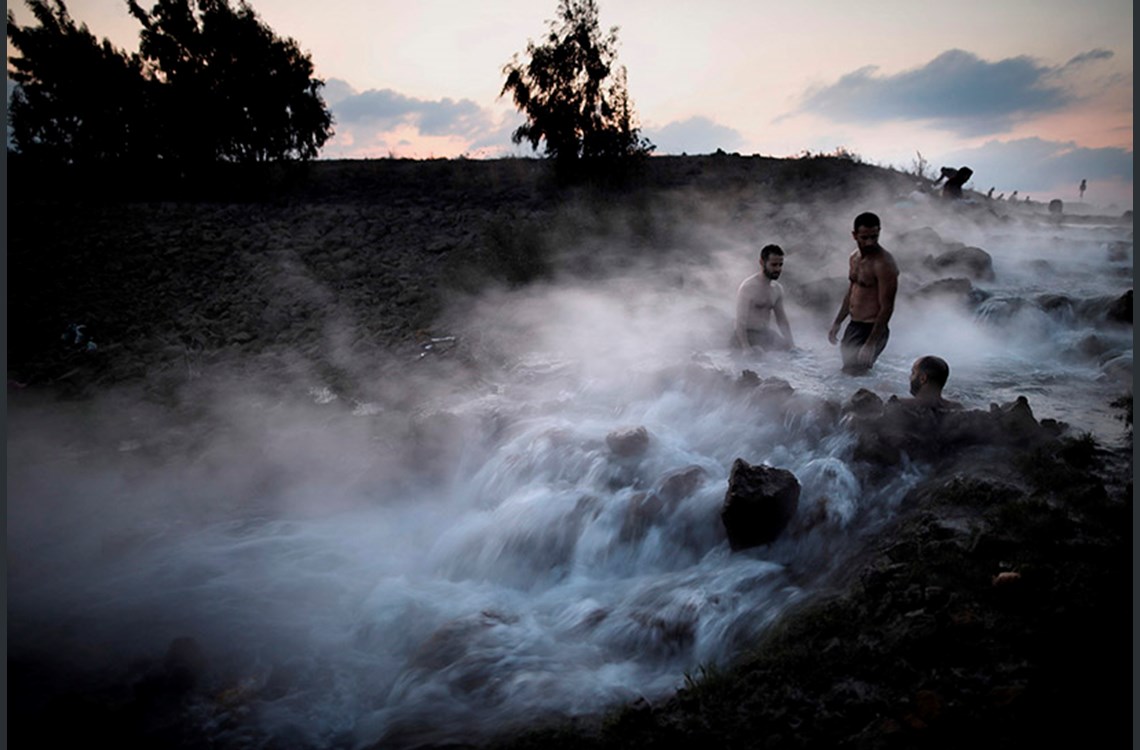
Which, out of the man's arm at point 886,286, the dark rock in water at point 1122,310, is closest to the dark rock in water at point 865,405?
the man's arm at point 886,286

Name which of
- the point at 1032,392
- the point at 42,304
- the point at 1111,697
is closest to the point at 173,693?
the point at 1111,697

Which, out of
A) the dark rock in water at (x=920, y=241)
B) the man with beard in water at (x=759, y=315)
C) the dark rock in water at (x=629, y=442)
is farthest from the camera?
the dark rock in water at (x=920, y=241)

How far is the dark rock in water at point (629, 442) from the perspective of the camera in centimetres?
554

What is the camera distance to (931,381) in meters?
4.86

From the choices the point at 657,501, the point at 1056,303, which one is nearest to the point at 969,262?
the point at 1056,303

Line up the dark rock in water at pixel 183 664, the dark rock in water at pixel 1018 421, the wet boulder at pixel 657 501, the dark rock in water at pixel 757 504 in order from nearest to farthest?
1. the dark rock in water at pixel 183 664
2. the dark rock in water at pixel 757 504
3. the dark rock in water at pixel 1018 421
4. the wet boulder at pixel 657 501

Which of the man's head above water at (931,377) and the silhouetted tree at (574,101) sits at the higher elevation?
the silhouetted tree at (574,101)

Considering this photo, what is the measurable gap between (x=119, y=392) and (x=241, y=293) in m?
3.27

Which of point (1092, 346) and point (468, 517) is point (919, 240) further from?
point (468, 517)

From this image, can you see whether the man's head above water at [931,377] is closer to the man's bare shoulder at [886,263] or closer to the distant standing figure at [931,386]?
the distant standing figure at [931,386]

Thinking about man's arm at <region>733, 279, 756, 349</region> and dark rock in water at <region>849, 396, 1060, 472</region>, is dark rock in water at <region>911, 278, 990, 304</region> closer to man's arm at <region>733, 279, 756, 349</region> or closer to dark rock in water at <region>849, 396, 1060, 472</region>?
man's arm at <region>733, 279, 756, 349</region>

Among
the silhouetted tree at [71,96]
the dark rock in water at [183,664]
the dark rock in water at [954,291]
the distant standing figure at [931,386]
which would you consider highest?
the silhouetted tree at [71,96]

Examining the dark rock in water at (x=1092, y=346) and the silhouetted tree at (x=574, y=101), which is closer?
the dark rock in water at (x=1092, y=346)

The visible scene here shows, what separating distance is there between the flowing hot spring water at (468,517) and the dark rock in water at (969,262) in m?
0.72
